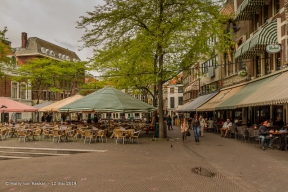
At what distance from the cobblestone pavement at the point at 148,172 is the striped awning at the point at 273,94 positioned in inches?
99.9

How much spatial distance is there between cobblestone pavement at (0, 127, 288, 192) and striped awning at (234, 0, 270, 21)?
1118 cm

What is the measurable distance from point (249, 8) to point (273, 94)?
8.81 meters

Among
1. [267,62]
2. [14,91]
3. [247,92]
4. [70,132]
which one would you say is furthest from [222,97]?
[14,91]

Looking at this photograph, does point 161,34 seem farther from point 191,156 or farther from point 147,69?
point 147,69

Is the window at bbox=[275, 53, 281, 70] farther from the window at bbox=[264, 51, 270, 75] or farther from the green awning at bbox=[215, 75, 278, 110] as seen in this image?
the window at bbox=[264, 51, 270, 75]

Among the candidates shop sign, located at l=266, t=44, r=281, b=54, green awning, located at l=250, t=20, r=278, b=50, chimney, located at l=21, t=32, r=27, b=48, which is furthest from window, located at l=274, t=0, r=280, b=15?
chimney, located at l=21, t=32, r=27, b=48

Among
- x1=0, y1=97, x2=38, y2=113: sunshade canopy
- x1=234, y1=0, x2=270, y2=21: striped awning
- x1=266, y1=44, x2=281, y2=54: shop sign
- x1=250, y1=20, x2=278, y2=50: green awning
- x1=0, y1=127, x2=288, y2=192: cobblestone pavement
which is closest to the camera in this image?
x1=0, y1=127, x2=288, y2=192: cobblestone pavement

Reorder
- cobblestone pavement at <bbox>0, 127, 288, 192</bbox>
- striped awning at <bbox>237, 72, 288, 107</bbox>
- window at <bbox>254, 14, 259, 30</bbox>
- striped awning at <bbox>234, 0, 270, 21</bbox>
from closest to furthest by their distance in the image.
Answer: cobblestone pavement at <bbox>0, 127, 288, 192</bbox>, striped awning at <bbox>237, 72, 288, 107</bbox>, striped awning at <bbox>234, 0, 270, 21</bbox>, window at <bbox>254, 14, 259, 30</bbox>

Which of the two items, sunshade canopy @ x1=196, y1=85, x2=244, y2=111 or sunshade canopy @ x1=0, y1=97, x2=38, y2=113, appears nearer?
sunshade canopy @ x1=0, y1=97, x2=38, y2=113

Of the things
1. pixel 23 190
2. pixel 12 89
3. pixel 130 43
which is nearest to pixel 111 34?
pixel 130 43

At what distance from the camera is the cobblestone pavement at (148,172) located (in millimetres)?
7557

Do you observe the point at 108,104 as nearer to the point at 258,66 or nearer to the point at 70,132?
the point at 70,132

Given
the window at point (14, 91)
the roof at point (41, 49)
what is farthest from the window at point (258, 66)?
the roof at point (41, 49)

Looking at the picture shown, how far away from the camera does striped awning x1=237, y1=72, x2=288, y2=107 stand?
13.4m
